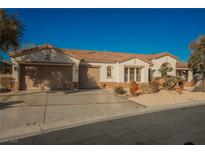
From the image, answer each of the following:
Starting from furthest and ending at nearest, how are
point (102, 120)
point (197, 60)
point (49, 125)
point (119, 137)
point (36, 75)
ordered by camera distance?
point (197, 60) → point (36, 75) → point (102, 120) → point (49, 125) → point (119, 137)

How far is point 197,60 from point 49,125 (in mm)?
19852

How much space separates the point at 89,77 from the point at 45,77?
510 cm

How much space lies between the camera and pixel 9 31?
11062 millimetres

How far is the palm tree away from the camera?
35.4ft

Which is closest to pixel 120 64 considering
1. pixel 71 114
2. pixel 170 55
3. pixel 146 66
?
pixel 146 66

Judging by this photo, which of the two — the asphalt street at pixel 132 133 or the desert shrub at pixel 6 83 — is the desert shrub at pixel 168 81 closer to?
the asphalt street at pixel 132 133

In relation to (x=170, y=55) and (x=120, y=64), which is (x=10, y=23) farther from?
(x=170, y=55)

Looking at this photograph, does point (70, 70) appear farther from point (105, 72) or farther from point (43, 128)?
point (43, 128)

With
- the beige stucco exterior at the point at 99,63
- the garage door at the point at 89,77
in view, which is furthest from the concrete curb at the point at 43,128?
the garage door at the point at 89,77

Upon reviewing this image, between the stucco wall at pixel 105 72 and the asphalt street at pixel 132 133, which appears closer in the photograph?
the asphalt street at pixel 132 133

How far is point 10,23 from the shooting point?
11000 millimetres

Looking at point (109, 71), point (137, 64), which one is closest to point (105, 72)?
point (109, 71)

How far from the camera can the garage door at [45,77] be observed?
1672 centimetres
